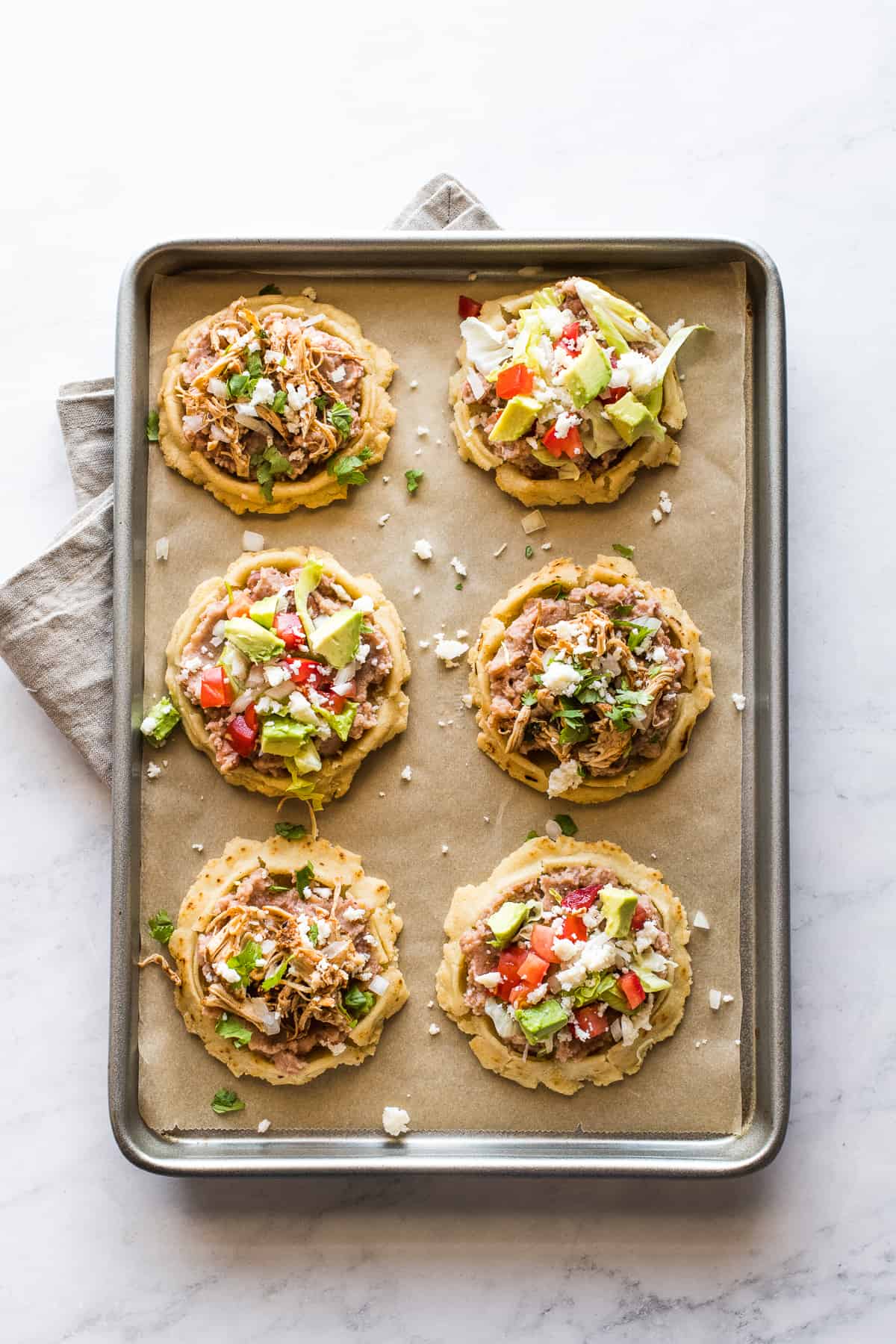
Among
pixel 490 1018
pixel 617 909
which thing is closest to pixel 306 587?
pixel 617 909

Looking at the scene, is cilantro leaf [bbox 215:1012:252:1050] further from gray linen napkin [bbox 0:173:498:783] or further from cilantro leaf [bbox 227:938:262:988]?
gray linen napkin [bbox 0:173:498:783]

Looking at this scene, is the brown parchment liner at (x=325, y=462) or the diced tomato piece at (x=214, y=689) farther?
the brown parchment liner at (x=325, y=462)

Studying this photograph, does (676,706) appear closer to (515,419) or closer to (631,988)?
(631,988)

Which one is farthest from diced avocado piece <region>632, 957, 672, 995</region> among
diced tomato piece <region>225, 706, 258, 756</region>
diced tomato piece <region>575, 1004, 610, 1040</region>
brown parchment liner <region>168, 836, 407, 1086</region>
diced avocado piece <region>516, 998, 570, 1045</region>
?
diced tomato piece <region>225, 706, 258, 756</region>

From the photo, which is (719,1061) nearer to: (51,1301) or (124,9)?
(51,1301)

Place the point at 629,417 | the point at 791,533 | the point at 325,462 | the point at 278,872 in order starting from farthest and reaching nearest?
1. the point at 791,533
2. the point at 325,462
3. the point at 278,872
4. the point at 629,417

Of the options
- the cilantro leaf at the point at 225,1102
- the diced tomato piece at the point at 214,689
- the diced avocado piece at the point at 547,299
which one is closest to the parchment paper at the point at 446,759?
the cilantro leaf at the point at 225,1102

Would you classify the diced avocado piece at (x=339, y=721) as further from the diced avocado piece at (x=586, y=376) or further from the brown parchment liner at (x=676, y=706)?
the diced avocado piece at (x=586, y=376)
